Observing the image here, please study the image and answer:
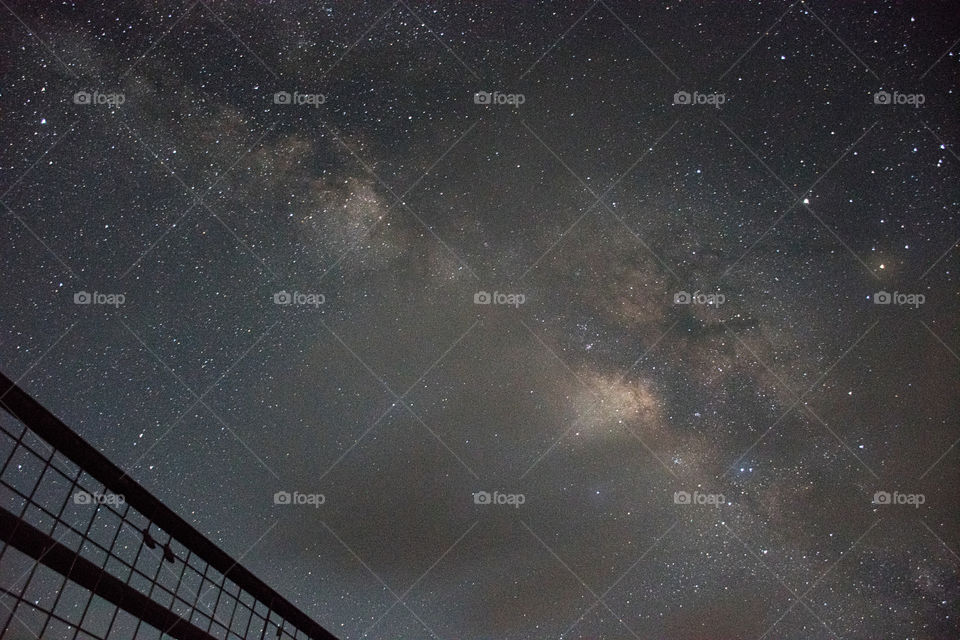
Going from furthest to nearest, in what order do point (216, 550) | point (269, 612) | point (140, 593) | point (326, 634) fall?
point (326, 634)
point (269, 612)
point (216, 550)
point (140, 593)

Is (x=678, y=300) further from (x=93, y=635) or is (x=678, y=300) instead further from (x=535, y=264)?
(x=93, y=635)

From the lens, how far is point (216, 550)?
26.2 ft

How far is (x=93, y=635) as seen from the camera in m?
5.80

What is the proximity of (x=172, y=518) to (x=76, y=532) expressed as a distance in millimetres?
1553

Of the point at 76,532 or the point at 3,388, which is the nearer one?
the point at 3,388

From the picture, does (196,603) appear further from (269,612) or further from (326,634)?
(326,634)

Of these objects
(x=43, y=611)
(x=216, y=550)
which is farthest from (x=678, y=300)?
(x=43, y=611)

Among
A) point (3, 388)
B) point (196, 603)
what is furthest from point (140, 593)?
point (3, 388)

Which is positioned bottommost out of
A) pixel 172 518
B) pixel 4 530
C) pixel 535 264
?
pixel 4 530

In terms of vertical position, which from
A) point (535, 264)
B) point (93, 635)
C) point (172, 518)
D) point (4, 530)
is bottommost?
point (93, 635)

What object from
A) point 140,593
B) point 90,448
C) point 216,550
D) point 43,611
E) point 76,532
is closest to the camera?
point 43,611

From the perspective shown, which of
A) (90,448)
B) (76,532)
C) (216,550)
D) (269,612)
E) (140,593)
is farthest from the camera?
(269,612)

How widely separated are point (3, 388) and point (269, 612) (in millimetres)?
5155

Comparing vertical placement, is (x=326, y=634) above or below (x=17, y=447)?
below
